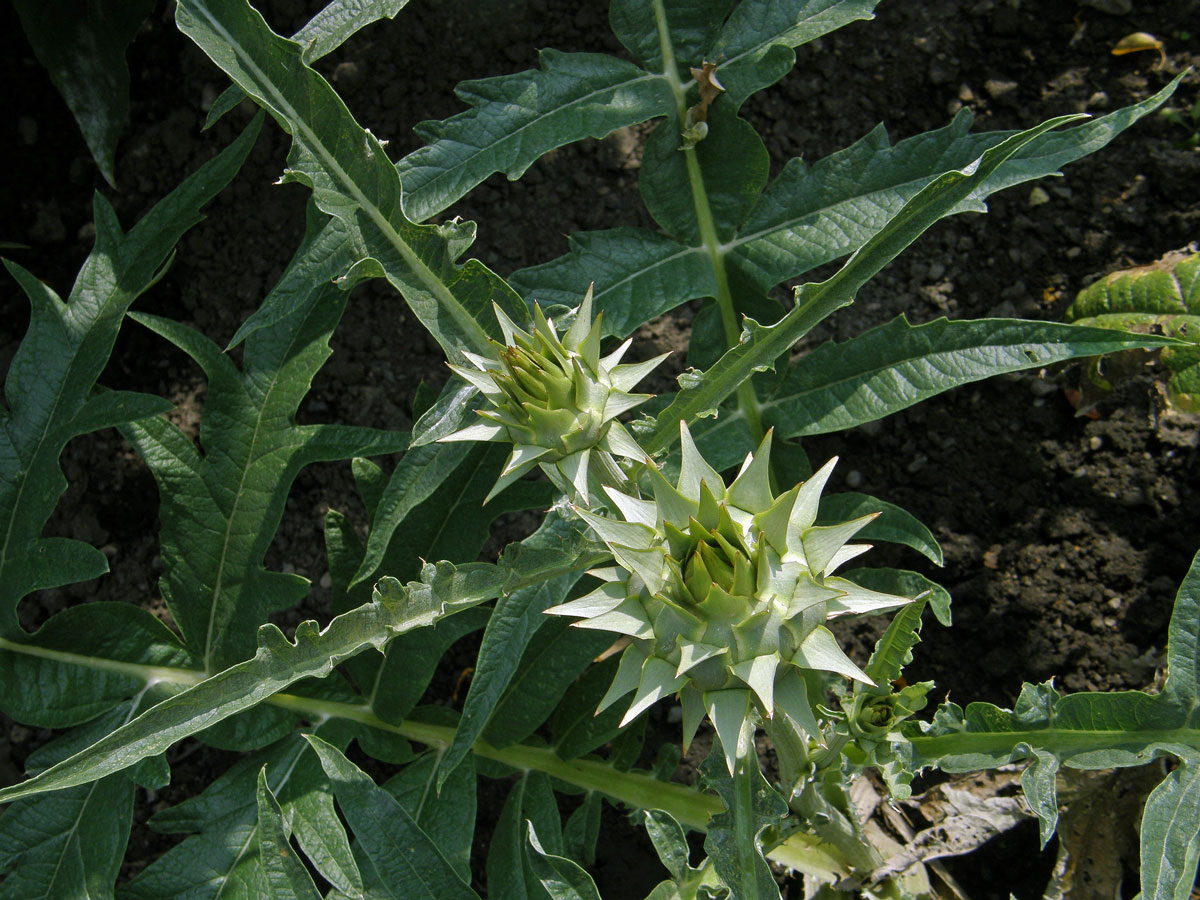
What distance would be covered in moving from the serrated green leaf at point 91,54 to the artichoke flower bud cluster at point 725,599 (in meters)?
2.33

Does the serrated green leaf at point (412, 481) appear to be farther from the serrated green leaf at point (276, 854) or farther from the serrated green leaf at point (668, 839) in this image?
the serrated green leaf at point (668, 839)

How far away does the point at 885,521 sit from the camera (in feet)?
6.82

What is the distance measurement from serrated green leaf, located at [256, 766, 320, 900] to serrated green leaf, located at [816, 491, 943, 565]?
1.24 metres

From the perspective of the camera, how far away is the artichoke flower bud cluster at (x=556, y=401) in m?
1.46

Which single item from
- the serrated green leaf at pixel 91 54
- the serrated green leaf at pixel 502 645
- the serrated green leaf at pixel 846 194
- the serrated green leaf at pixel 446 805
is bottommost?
the serrated green leaf at pixel 446 805

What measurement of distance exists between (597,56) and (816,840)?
1.88 meters

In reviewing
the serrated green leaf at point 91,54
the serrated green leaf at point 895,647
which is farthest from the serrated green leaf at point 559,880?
the serrated green leaf at point 91,54

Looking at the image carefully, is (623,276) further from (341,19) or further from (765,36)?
(341,19)

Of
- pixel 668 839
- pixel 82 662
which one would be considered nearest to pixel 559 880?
pixel 668 839

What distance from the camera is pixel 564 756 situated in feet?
7.76

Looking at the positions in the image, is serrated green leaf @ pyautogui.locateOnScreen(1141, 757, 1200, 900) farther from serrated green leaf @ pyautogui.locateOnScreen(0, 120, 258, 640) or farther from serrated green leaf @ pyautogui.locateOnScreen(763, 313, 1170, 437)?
serrated green leaf @ pyautogui.locateOnScreen(0, 120, 258, 640)

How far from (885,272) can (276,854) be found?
2220mm

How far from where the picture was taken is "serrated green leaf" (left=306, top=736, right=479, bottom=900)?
1.79 meters

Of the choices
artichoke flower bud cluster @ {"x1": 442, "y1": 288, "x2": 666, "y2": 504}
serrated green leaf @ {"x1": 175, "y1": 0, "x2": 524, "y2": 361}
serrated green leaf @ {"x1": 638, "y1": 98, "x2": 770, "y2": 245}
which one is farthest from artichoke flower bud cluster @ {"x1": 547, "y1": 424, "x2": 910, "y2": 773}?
serrated green leaf @ {"x1": 638, "y1": 98, "x2": 770, "y2": 245}
